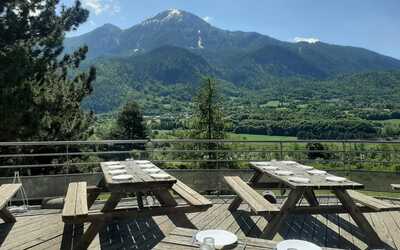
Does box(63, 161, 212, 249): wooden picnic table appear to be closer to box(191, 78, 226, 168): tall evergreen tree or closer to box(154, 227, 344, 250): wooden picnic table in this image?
box(154, 227, 344, 250): wooden picnic table

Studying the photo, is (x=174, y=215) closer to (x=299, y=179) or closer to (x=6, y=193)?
(x=299, y=179)

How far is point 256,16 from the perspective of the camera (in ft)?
213

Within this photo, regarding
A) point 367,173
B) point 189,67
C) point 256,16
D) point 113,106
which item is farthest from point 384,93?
point 367,173

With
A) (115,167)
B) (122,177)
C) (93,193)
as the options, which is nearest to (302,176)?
(122,177)

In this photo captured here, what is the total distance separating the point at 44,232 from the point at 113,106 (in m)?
127

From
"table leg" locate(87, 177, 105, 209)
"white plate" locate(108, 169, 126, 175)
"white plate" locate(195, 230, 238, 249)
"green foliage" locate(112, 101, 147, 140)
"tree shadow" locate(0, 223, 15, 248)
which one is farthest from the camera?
"green foliage" locate(112, 101, 147, 140)

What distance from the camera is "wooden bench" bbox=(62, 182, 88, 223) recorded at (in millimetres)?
3264

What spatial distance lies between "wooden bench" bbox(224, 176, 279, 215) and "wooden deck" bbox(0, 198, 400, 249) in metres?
0.47

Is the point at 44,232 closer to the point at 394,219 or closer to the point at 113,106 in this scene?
the point at 394,219

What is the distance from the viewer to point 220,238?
2240 millimetres

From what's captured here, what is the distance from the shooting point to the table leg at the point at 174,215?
3801mm

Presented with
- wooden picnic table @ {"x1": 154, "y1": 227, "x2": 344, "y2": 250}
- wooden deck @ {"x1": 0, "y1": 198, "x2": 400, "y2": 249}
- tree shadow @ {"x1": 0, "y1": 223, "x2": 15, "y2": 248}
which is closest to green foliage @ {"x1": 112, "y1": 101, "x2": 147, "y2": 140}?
wooden deck @ {"x1": 0, "y1": 198, "x2": 400, "y2": 249}

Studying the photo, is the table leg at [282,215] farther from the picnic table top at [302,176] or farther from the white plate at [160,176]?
the white plate at [160,176]

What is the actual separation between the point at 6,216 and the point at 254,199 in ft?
10.9
